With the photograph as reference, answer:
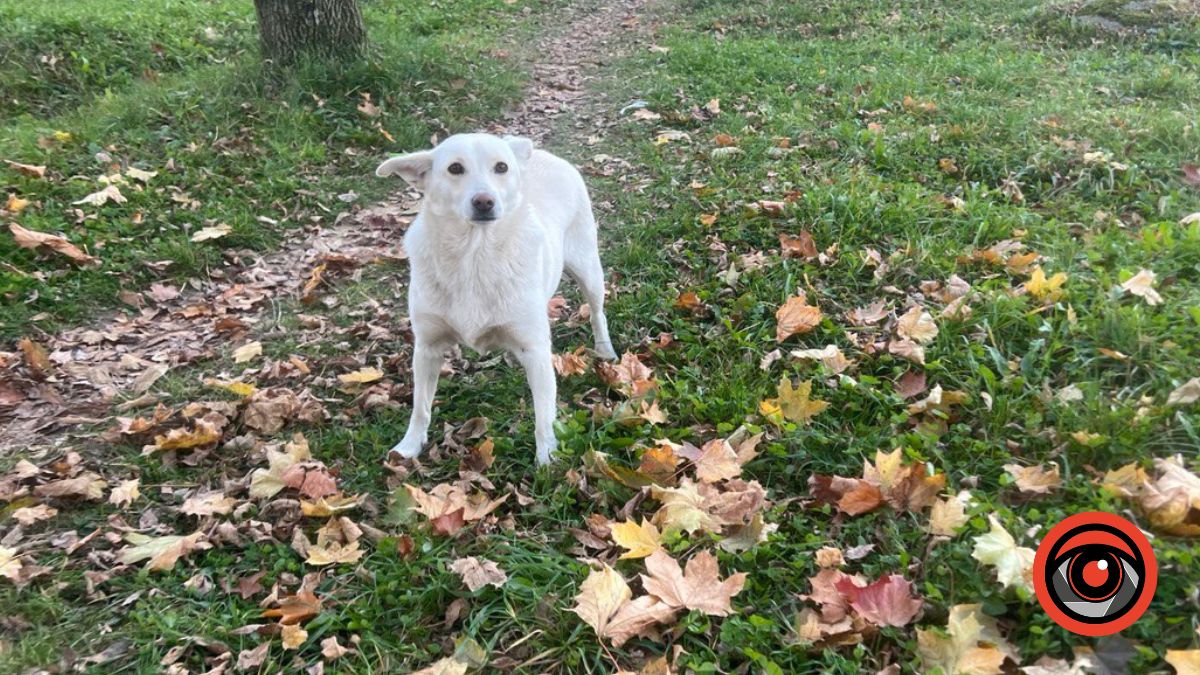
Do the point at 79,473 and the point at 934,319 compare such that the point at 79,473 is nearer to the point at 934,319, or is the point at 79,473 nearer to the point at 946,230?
the point at 934,319

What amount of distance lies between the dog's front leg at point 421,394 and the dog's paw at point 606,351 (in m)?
1.01

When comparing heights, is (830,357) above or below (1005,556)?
below

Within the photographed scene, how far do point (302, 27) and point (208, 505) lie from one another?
229 inches

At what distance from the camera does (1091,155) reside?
16.7 ft

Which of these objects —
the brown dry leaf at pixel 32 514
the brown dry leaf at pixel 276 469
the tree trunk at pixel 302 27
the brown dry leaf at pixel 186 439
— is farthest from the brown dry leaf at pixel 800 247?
the tree trunk at pixel 302 27

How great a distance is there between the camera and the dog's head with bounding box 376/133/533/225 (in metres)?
3.17

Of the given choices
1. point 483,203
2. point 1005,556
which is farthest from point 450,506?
point 1005,556

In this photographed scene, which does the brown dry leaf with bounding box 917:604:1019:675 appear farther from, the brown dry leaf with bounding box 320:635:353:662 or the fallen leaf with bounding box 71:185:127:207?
the fallen leaf with bounding box 71:185:127:207

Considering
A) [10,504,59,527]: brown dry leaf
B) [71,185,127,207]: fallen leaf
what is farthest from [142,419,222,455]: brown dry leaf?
[71,185,127,207]: fallen leaf

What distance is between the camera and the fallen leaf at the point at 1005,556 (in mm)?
2148

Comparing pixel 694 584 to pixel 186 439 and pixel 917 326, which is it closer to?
pixel 917 326

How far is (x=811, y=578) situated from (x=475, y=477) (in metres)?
1.50

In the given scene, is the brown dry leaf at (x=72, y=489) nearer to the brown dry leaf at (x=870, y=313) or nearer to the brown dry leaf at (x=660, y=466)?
the brown dry leaf at (x=660, y=466)

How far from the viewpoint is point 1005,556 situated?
87.3 inches
